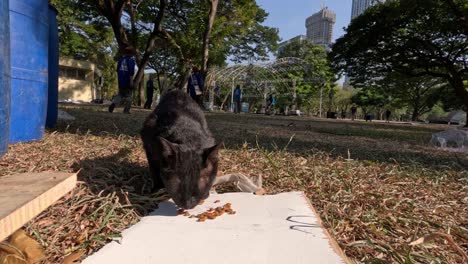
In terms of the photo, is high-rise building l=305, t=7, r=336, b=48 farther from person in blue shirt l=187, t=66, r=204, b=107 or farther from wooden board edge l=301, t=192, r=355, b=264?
wooden board edge l=301, t=192, r=355, b=264

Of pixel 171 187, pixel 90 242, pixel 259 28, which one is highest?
pixel 259 28

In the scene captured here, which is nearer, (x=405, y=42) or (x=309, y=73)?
(x=405, y=42)

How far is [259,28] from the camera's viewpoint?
35.7 metres

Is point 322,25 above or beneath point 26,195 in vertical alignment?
above

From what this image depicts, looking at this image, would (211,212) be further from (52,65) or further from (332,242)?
(52,65)

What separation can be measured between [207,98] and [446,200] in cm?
3583

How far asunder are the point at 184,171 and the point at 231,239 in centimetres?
60

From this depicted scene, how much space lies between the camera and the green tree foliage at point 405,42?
53.1 feet

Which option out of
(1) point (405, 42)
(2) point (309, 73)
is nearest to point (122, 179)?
(1) point (405, 42)

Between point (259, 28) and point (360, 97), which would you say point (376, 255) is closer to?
point (259, 28)

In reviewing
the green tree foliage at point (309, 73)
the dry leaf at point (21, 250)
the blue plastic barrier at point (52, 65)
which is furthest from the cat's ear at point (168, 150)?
the green tree foliage at point (309, 73)

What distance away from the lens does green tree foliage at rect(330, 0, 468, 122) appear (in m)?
16.2

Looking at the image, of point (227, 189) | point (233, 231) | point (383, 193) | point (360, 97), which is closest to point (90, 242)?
point (233, 231)

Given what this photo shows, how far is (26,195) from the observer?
1814 mm
